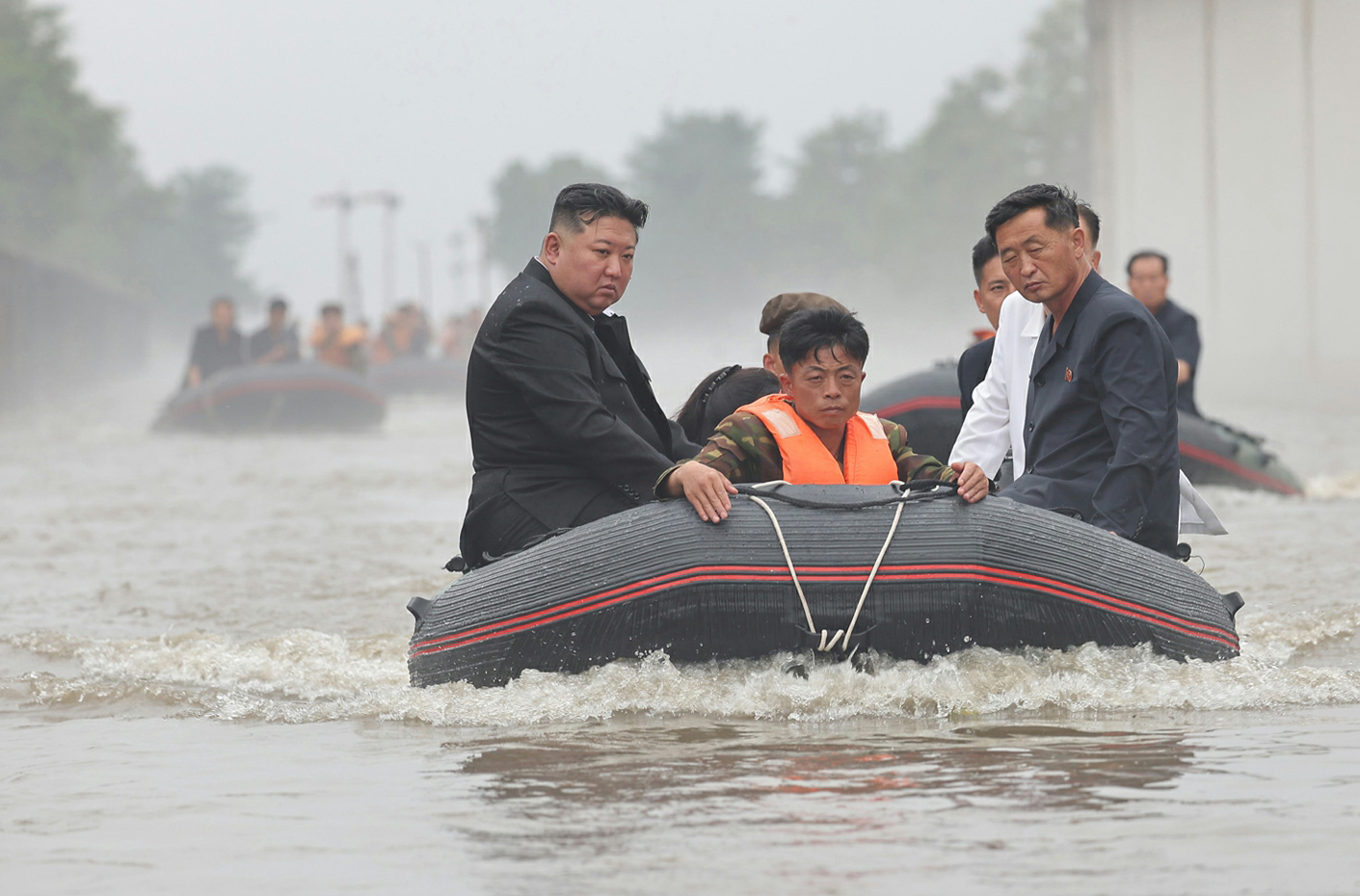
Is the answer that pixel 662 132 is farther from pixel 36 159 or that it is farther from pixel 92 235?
pixel 36 159

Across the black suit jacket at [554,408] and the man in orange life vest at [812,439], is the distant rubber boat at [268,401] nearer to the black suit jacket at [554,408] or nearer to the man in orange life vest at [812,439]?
the black suit jacket at [554,408]

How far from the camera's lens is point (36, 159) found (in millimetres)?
43969

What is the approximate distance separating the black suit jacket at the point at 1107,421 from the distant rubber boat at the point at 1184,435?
11.4 ft

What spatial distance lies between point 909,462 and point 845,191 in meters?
103

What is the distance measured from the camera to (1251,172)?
957 inches

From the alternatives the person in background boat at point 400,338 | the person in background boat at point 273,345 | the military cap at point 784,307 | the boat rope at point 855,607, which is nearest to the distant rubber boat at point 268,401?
the person in background boat at point 273,345

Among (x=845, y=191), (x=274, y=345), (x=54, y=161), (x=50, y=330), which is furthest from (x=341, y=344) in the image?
(x=845, y=191)

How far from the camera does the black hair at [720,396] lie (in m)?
5.58

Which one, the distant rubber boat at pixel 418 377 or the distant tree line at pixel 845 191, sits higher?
the distant tree line at pixel 845 191

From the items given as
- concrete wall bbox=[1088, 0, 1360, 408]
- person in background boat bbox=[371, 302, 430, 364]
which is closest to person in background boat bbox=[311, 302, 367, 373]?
person in background boat bbox=[371, 302, 430, 364]

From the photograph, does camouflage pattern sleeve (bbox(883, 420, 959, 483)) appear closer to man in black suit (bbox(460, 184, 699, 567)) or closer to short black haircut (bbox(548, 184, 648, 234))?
man in black suit (bbox(460, 184, 699, 567))

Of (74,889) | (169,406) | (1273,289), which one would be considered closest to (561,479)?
(74,889)

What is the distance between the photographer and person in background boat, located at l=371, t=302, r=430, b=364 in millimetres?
31578

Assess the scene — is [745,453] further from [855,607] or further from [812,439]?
[855,607]
